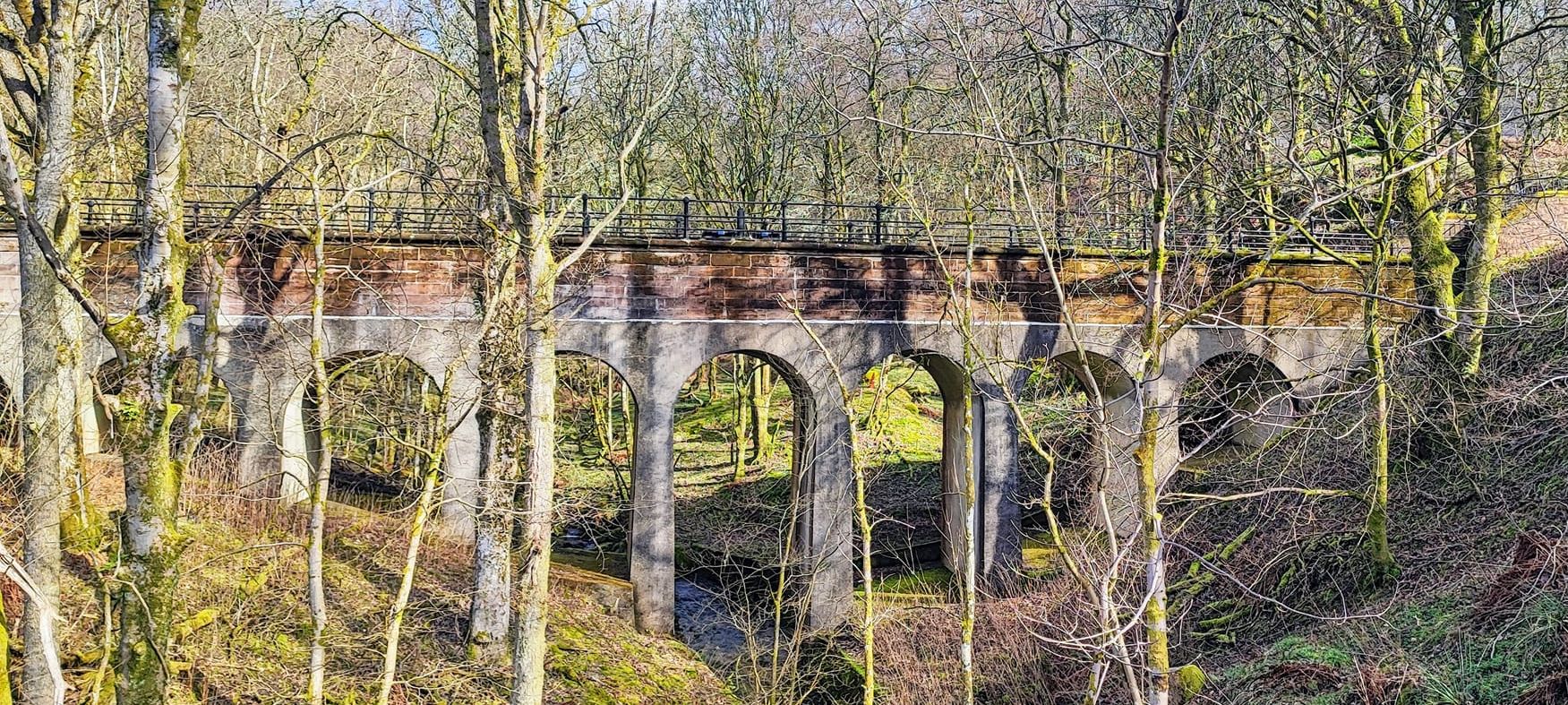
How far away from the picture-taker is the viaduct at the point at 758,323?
1372cm

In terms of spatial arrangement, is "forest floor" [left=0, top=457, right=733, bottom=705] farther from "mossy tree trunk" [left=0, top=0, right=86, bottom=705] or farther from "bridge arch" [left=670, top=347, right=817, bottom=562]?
"bridge arch" [left=670, top=347, right=817, bottom=562]

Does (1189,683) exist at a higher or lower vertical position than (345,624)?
higher

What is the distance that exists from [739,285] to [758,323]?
579 millimetres

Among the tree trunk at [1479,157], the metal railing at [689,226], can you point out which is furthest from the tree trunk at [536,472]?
the tree trunk at [1479,157]

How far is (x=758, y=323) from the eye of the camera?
577 inches

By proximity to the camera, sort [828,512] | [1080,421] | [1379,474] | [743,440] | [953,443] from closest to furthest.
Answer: [1379,474] → [1080,421] → [828,512] → [953,443] → [743,440]

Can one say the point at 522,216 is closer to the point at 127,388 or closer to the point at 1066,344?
the point at 127,388

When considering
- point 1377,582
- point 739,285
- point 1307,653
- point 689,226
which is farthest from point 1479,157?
point 689,226

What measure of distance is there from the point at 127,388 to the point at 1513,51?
16177 mm

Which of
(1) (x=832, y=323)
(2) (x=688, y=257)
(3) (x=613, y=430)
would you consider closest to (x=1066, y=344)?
(1) (x=832, y=323)

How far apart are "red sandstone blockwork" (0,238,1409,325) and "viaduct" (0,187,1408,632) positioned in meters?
0.02

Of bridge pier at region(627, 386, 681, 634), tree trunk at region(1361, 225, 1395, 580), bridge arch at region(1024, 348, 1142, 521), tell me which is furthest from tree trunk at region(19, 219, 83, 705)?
tree trunk at region(1361, 225, 1395, 580)

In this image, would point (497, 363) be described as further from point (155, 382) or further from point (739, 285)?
point (739, 285)

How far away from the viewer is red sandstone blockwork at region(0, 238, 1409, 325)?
13789 millimetres
